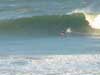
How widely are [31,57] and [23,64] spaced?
908 mm

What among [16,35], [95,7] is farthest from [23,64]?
[95,7]

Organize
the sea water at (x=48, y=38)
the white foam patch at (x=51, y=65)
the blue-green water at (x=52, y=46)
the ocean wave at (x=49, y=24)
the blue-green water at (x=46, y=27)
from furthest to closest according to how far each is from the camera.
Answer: the ocean wave at (x=49, y=24), the blue-green water at (x=46, y=27), the blue-green water at (x=52, y=46), the sea water at (x=48, y=38), the white foam patch at (x=51, y=65)

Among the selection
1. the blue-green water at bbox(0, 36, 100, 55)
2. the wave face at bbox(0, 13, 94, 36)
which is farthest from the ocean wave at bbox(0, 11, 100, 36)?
the blue-green water at bbox(0, 36, 100, 55)

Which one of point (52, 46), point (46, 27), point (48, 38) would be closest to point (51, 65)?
point (52, 46)

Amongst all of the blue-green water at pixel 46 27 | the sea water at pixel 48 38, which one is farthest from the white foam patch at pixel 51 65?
the blue-green water at pixel 46 27

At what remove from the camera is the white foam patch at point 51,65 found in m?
8.37

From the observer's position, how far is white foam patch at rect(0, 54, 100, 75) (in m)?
8.37

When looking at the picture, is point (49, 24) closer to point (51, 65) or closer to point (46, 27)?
point (46, 27)

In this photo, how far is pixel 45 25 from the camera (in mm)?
17719

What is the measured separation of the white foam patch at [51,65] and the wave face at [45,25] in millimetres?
6278

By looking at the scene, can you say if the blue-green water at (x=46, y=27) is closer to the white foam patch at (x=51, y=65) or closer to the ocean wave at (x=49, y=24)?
the ocean wave at (x=49, y=24)

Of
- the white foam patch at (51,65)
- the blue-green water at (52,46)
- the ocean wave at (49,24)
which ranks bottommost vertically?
the white foam patch at (51,65)

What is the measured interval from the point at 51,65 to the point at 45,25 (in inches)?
348

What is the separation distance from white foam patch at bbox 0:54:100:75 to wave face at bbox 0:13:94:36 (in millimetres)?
6278
